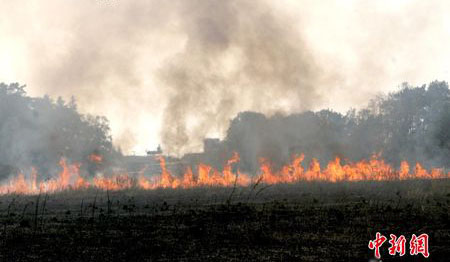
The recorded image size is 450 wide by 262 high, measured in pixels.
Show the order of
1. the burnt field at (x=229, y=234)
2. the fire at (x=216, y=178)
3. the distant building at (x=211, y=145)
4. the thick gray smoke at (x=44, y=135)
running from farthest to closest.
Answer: the distant building at (x=211, y=145) → the thick gray smoke at (x=44, y=135) → the fire at (x=216, y=178) → the burnt field at (x=229, y=234)

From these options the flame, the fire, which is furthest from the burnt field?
the flame

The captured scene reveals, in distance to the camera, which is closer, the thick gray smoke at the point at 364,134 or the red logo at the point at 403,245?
the red logo at the point at 403,245

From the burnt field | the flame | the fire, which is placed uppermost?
the flame

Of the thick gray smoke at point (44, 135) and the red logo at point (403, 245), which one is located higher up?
the thick gray smoke at point (44, 135)

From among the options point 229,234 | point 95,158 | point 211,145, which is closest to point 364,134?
point 211,145

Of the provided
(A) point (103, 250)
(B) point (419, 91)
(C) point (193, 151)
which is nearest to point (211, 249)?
(A) point (103, 250)

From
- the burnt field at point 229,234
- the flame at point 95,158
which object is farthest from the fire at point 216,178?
the burnt field at point 229,234

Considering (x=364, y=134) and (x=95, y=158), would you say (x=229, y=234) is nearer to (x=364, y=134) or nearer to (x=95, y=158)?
(x=95, y=158)

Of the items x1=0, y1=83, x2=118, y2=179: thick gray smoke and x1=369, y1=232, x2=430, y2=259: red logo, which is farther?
x1=0, y1=83, x2=118, y2=179: thick gray smoke

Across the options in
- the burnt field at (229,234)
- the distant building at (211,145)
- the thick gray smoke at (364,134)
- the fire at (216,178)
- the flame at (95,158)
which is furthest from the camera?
the thick gray smoke at (364,134)

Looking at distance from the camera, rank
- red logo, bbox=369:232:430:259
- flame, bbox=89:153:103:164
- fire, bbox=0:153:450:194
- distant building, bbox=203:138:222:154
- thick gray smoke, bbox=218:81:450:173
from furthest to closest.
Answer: thick gray smoke, bbox=218:81:450:173 < flame, bbox=89:153:103:164 < distant building, bbox=203:138:222:154 < fire, bbox=0:153:450:194 < red logo, bbox=369:232:430:259

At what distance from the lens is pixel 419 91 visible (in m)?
98.2

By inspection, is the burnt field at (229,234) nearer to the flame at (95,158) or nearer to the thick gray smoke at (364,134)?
the thick gray smoke at (364,134)

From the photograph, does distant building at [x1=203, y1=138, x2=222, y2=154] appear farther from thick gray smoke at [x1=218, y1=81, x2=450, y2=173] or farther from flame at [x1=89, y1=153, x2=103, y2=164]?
flame at [x1=89, y1=153, x2=103, y2=164]
